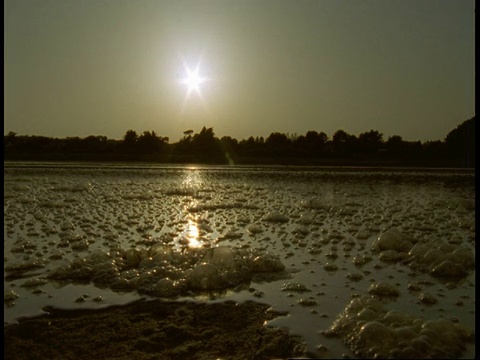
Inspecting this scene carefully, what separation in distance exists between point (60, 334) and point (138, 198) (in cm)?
937

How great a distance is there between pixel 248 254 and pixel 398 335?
2437mm

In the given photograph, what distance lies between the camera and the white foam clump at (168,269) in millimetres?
4699

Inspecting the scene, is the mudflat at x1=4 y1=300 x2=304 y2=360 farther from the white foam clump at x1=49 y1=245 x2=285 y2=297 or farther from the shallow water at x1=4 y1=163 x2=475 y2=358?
the white foam clump at x1=49 y1=245 x2=285 y2=297

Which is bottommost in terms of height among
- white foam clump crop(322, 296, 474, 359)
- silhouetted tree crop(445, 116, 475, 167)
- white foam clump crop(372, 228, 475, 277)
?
white foam clump crop(322, 296, 474, 359)

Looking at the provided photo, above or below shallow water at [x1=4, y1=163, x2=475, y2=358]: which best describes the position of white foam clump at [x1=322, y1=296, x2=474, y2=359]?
below

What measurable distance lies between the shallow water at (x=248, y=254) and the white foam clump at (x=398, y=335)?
0.12m

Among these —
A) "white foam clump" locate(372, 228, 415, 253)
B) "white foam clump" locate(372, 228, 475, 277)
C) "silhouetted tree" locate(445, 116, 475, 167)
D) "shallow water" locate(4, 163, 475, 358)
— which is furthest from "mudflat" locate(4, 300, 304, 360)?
"silhouetted tree" locate(445, 116, 475, 167)

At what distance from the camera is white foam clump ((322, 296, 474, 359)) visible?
332 cm

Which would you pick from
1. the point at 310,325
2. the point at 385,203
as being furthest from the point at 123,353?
the point at 385,203

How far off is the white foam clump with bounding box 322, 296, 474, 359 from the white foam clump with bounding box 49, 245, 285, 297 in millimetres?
1424

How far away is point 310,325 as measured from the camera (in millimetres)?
3760

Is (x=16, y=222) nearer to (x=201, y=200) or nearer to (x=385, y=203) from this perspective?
(x=201, y=200)

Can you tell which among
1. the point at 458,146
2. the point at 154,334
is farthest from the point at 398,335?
the point at 458,146

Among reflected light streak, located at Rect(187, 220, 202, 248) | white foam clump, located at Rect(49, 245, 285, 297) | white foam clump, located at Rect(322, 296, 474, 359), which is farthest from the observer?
reflected light streak, located at Rect(187, 220, 202, 248)
